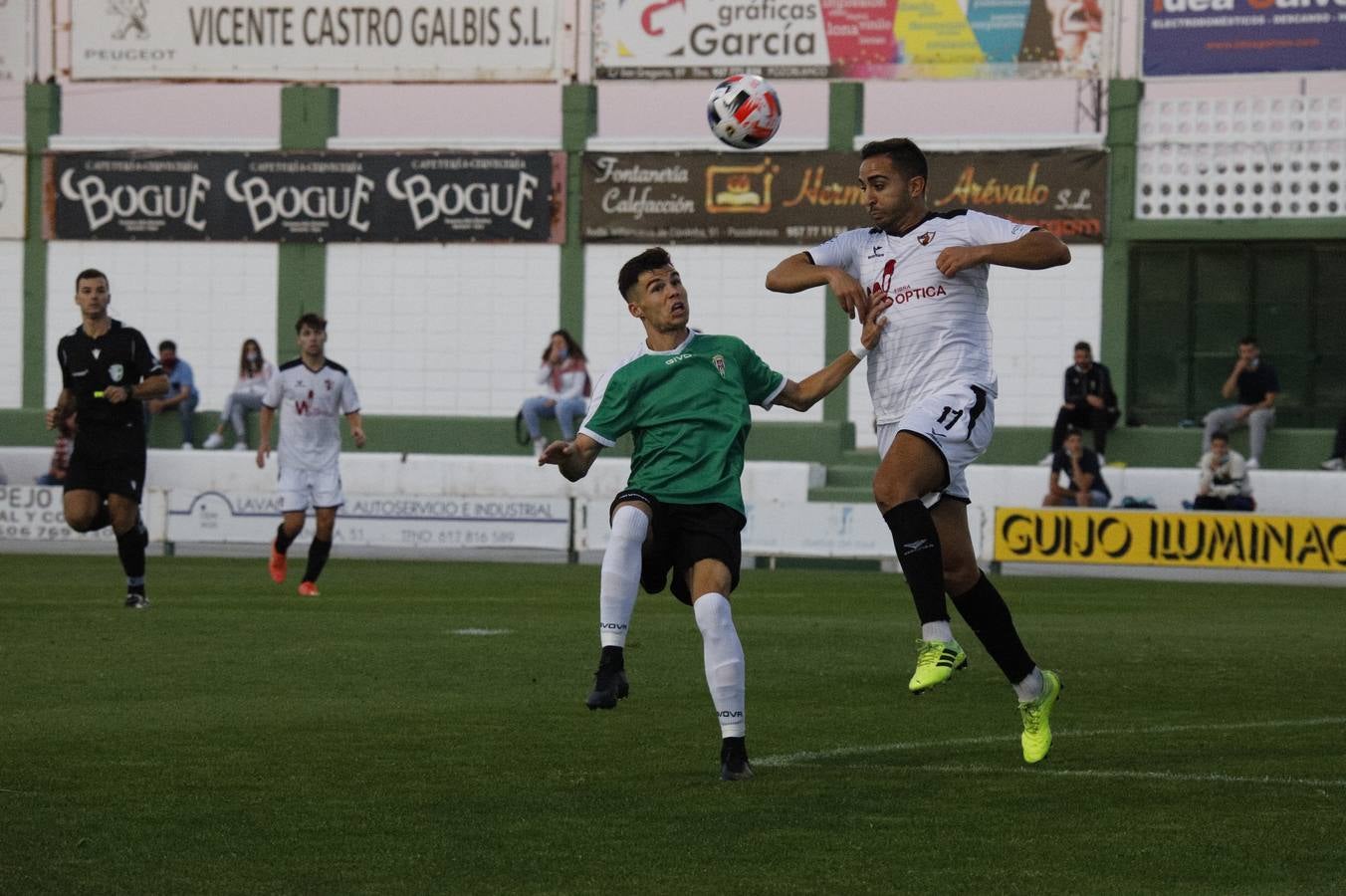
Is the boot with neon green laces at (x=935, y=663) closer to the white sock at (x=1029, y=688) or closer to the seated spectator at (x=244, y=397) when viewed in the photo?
the white sock at (x=1029, y=688)

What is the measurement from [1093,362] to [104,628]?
663 inches

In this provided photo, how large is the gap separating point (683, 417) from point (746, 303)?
24.2 m

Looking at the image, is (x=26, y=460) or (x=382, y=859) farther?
(x=26, y=460)

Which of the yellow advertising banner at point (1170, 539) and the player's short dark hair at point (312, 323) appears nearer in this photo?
the player's short dark hair at point (312, 323)

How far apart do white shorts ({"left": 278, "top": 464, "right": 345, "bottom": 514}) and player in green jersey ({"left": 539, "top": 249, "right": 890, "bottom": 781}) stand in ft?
35.2

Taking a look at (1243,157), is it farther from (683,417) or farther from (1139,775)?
(683,417)

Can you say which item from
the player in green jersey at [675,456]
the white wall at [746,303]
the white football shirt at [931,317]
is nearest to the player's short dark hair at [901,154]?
the white football shirt at [931,317]

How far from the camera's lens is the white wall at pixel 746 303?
3212cm

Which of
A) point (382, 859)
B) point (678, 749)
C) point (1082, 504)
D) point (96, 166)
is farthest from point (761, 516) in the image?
point (382, 859)

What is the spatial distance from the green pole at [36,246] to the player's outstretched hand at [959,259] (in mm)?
27171

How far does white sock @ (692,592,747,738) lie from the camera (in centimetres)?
776

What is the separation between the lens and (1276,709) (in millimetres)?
10445

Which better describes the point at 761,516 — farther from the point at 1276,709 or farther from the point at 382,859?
the point at 382,859

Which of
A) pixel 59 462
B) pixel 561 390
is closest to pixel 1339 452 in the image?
pixel 561 390
